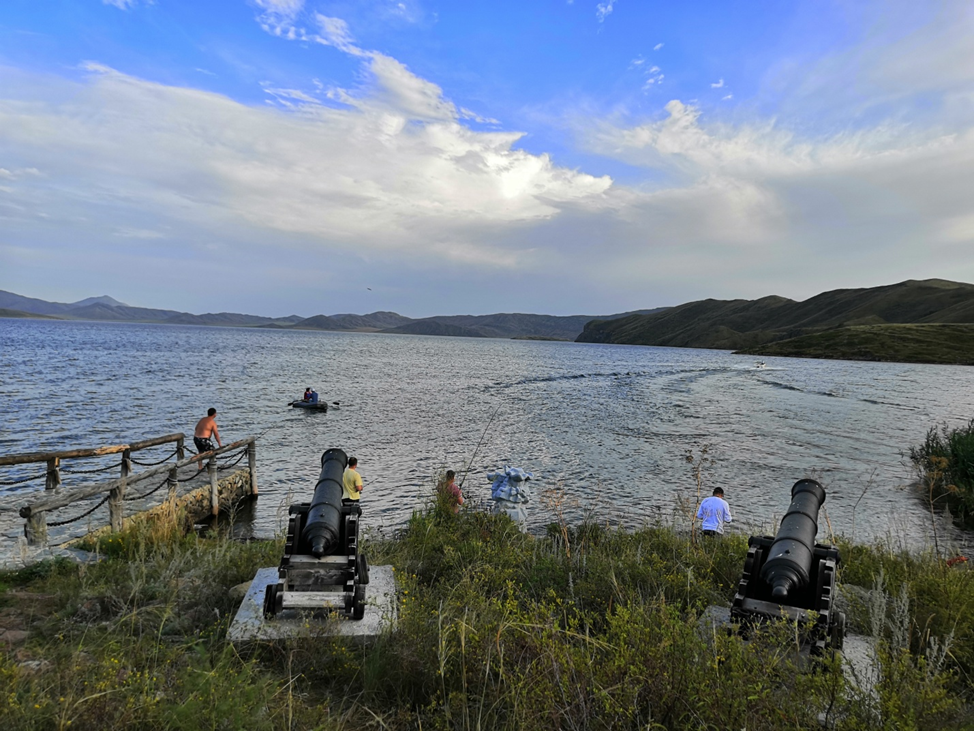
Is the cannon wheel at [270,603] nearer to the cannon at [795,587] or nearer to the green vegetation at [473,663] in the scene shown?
the green vegetation at [473,663]

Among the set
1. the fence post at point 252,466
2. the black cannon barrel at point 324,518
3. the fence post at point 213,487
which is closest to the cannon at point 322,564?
the black cannon barrel at point 324,518

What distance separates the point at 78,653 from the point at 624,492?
1574 cm

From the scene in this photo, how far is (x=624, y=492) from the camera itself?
17.5 meters

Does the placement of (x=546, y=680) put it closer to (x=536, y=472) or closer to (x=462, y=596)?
(x=462, y=596)

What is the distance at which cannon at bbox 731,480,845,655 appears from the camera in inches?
178

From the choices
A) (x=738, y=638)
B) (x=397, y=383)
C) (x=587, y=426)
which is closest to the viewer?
(x=738, y=638)

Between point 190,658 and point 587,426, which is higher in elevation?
point 190,658

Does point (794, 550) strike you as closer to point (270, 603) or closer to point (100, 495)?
point (270, 603)

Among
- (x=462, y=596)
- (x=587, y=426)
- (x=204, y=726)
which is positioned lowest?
(x=587, y=426)

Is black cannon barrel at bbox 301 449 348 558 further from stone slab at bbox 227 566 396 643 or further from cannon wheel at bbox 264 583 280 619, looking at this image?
stone slab at bbox 227 566 396 643

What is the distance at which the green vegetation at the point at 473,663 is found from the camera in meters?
3.16

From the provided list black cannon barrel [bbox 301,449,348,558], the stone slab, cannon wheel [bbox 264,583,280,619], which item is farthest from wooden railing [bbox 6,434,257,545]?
cannon wheel [bbox 264,583,280,619]

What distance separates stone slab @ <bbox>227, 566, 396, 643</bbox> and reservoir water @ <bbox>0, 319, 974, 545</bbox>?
4.03 metres

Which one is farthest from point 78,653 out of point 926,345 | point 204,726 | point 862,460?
point 926,345
